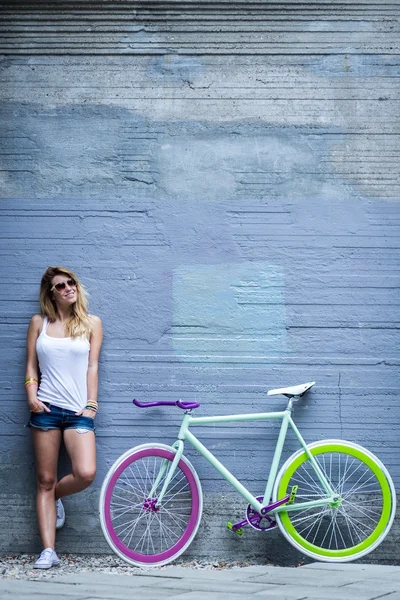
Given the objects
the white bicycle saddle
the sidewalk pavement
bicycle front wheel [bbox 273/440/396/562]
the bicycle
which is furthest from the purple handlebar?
the sidewalk pavement

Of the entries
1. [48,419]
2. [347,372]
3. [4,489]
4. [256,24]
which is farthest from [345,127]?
[4,489]

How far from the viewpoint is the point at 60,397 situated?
6062mm

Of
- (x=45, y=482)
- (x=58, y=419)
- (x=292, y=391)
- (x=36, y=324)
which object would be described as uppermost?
(x=36, y=324)

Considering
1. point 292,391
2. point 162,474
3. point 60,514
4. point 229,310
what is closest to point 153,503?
point 162,474

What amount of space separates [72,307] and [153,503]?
5.21ft

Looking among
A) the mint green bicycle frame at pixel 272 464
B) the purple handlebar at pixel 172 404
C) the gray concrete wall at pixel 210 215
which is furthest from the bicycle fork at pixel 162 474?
the gray concrete wall at pixel 210 215

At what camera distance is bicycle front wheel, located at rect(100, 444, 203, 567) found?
595cm

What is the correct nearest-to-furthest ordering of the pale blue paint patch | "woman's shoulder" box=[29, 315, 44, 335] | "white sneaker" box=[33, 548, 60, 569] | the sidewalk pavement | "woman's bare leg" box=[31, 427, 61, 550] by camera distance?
the sidewalk pavement, "white sneaker" box=[33, 548, 60, 569], "woman's bare leg" box=[31, 427, 61, 550], "woman's shoulder" box=[29, 315, 44, 335], the pale blue paint patch

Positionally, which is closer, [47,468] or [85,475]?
[85,475]

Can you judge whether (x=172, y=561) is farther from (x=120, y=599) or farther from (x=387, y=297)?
(x=387, y=297)

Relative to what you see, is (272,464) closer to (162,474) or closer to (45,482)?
(162,474)

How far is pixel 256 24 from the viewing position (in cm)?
664

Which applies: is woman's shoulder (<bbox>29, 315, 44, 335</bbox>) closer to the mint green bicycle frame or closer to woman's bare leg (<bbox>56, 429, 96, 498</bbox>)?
woman's bare leg (<bbox>56, 429, 96, 498</bbox>)

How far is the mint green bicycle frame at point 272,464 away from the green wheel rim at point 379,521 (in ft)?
0.27
